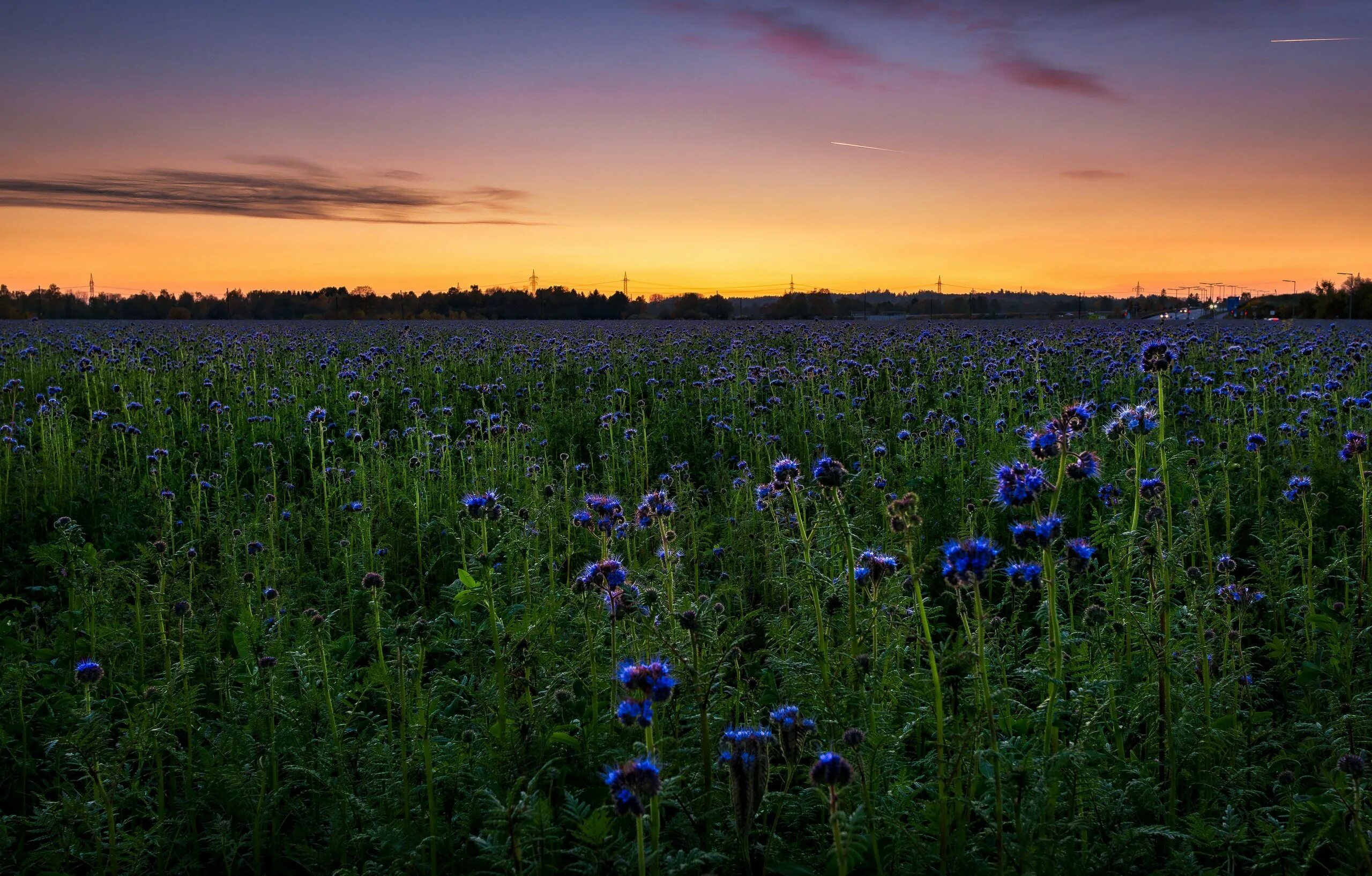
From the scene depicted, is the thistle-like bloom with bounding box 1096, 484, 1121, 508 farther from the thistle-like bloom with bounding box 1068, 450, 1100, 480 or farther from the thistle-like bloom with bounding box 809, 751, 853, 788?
Result: the thistle-like bloom with bounding box 809, 751, 853, 788

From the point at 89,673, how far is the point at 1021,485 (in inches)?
116

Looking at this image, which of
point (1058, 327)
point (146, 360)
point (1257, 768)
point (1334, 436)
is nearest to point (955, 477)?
point (1334, 436)

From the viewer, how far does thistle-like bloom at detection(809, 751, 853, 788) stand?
1.75 meters

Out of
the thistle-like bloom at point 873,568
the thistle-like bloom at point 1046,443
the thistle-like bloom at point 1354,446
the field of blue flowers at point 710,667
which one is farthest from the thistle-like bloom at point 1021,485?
the thistle-like bloom at point 1354,446

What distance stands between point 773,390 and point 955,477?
4.49 m

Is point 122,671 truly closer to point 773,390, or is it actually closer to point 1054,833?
point 1054,833

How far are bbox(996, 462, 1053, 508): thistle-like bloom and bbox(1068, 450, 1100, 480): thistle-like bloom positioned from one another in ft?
0.96

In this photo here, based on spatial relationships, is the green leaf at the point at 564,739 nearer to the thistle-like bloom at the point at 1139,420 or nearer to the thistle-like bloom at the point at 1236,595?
the thistle-like bloom at the point at 1139,420

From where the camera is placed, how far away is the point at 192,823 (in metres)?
2.72

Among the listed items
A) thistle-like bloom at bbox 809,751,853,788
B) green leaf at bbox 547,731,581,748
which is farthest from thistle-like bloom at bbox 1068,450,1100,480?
green leaf at bbox 547,731,581,748

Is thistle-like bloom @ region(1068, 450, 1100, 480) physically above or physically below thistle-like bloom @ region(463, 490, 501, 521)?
above

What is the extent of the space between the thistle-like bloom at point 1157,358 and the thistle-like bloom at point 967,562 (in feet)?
4.64

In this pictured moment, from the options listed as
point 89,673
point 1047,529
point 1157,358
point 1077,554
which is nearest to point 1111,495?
point 1157,358

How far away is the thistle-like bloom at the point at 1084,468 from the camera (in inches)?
101
